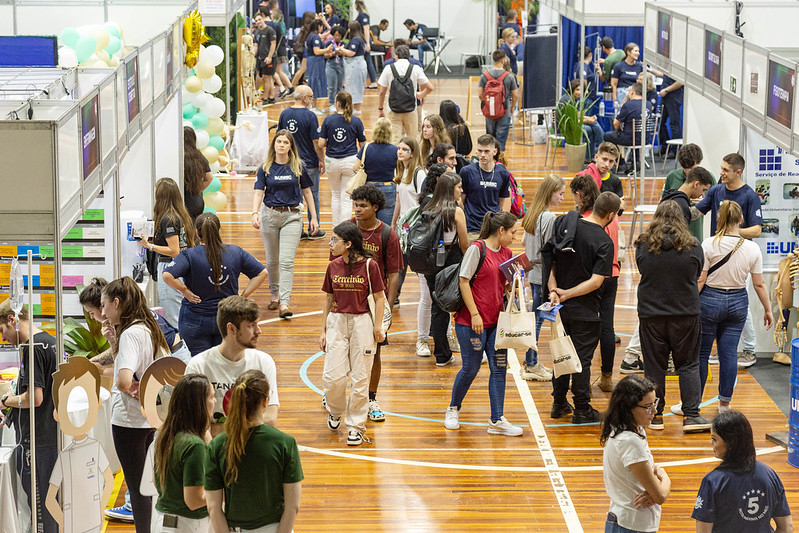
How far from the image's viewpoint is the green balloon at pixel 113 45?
398 inches

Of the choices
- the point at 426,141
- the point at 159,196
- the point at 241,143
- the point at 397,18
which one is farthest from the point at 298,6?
the point at 159,196

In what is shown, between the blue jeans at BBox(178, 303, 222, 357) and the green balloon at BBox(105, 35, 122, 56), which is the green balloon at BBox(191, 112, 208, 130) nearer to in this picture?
the green balloon at BBox(105, 35, 122, 56)

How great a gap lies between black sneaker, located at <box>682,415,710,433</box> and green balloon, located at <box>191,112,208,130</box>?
814 centimetres

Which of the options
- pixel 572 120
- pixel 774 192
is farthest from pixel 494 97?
pixel 774 192

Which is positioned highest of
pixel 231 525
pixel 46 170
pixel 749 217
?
pixel 46 170

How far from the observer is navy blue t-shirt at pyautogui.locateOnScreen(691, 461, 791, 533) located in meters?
4.91

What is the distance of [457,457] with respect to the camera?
7625mm

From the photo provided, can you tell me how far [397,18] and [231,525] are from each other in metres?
26.3

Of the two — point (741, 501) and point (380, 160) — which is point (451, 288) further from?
point (380, 160)

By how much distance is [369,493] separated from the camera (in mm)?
7074

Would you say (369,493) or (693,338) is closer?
(369,493)

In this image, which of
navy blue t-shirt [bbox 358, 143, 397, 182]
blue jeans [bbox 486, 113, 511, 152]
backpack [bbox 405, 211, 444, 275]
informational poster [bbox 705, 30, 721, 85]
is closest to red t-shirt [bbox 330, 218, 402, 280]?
backpack [bbox 405, 211, 444, 275]

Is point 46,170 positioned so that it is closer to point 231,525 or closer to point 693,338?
point 231,525

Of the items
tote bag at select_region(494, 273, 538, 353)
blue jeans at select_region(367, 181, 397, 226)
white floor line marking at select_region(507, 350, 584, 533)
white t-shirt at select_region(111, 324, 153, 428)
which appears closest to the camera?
white t-shirt at select_region(111, 324, 153, 428)
